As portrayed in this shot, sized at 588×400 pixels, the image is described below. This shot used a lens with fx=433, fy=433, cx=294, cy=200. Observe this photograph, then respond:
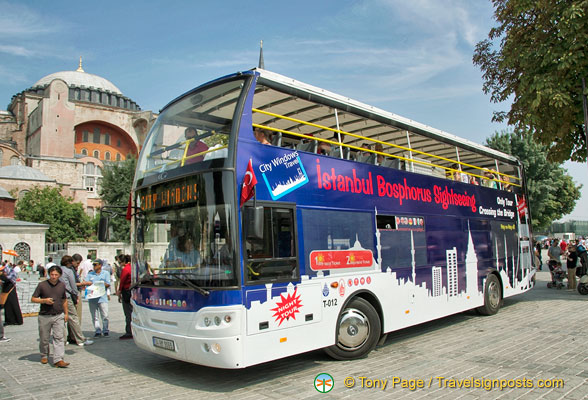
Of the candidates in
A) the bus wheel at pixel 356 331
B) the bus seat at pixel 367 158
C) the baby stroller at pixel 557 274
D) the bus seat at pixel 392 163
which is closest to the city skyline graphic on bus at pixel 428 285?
the bus wheel at pixel 356 331

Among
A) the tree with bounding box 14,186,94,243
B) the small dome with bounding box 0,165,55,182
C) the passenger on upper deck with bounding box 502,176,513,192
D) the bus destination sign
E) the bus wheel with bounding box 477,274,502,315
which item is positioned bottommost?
the bus wheel with bounding box 477,274,502,315

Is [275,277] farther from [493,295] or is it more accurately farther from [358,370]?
[493,295]

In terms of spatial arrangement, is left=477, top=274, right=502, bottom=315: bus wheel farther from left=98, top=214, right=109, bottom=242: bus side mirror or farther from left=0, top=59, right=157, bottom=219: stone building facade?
A: left=0, top=59, right=157, bottom=219: stone building facade

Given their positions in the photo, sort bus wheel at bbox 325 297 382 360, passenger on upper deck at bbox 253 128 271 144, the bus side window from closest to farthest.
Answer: the bus side window → passenger on upper deck at bbox 253 128 271 144 → bus wheel at bbox 325 297 382 360

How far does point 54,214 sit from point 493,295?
49.7 metres

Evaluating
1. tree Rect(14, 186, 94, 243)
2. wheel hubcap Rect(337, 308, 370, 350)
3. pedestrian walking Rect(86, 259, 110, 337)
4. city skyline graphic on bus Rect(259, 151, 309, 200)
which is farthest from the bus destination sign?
tree Rect(14, 186, 94, 243)

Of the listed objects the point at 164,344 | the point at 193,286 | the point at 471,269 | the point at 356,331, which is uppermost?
the point at 193,286

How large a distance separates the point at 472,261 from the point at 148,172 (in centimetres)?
754

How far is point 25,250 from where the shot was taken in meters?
33.9

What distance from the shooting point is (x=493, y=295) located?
36.1ft

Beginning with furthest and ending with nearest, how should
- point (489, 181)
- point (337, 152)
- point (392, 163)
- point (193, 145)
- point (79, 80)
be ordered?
1. point (79, 80)
2. point (489, 181)
3. point (392, 163)
4. point (337, 152)
5. point (193, 145)

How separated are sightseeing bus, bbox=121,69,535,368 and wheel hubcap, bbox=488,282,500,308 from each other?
1.84m

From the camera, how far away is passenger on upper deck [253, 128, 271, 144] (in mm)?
6207

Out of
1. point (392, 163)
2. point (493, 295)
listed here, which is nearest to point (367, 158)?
point (392, 163)
